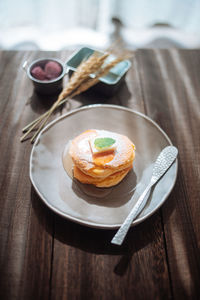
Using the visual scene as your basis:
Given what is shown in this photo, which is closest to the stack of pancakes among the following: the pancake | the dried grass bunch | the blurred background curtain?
the pancake

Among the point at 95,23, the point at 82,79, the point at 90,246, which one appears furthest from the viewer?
the point at 95,23

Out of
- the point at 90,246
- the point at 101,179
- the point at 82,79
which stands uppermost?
the point at 82,79

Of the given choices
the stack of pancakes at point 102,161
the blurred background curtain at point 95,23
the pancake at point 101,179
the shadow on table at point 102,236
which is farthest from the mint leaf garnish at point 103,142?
the blurred background curtain at point 95,23

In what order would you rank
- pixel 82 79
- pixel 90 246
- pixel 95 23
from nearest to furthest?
pixel 90 246
pixel 82 79
pixel 95 23

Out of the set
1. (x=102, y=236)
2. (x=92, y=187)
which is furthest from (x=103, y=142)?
(x=102, y=236)

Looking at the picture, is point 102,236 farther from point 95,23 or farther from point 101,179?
point 95,23
